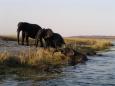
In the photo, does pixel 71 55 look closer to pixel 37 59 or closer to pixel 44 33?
pixel 44 33

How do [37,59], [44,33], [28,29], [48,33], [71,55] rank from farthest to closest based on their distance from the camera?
[28,29], [71,55], [44,33], [48,33], [37,59]

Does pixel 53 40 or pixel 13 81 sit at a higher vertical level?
pixel 53 40

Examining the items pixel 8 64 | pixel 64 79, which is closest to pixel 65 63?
pixel 8 64

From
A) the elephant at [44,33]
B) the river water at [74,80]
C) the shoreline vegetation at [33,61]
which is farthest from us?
the elephant at [44,33]

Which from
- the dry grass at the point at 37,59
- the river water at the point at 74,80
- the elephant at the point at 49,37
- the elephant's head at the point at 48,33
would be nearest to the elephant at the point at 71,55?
the dry grass at the point at 37,59

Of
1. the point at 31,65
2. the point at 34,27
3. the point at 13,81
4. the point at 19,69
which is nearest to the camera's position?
the point at 13,81

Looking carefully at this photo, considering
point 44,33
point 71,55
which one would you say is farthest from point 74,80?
point 44,33

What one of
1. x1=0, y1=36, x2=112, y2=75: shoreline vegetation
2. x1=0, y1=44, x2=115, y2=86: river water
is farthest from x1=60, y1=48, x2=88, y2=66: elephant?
x1=0, y1=44, x2=115, y2=86: river water

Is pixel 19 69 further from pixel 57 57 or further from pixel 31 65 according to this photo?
pixel 57 57

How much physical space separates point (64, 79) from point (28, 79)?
5.39 ft

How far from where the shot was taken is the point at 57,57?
80.1 ft

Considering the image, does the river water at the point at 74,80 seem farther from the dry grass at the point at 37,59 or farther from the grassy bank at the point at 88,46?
the grassy bank at the point at 88,46

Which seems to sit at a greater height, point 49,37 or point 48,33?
point 48,33

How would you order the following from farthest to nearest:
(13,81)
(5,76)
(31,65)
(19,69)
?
(31,65) < (19,69) < (5,76) < (13,81)
